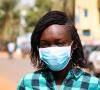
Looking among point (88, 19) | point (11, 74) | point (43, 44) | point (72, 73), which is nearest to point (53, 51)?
point (43, 44)

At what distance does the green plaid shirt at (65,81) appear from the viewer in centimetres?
316

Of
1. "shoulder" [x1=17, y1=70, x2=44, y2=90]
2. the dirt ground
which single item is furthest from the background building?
"shoulder" [x1=17, y1=70, x2=44, y2=90]

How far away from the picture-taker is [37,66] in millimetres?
3361

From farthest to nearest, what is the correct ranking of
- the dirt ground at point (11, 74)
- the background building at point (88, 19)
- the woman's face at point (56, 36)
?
1. the background building at point (88, 19)
2. the dirt ground at point (11, 74)
3. the woman's face at point (56, 36)

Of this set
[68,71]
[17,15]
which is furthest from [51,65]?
[17,15]

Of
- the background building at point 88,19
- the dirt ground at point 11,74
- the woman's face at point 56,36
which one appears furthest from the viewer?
the background building at point 88,19

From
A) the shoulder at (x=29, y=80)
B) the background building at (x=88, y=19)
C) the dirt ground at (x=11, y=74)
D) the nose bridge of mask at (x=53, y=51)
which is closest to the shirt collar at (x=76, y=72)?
the nose bridge of mask at (x=53, y=51)

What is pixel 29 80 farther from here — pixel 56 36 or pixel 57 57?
pixel 56 36

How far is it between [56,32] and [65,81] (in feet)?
1.07

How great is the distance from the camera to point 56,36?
3.13 metres

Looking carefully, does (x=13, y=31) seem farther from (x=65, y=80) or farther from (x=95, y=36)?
(x=65, y=80)

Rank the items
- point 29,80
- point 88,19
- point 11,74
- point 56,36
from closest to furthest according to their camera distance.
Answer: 1. point 56,36
2. point 29,80
3. point 11,74
4. point 88,19

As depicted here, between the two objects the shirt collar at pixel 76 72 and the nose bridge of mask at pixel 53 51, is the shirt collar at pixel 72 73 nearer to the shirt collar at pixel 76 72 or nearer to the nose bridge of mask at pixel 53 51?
the shirt collar at pixel 76 72

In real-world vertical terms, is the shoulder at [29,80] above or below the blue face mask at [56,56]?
below
